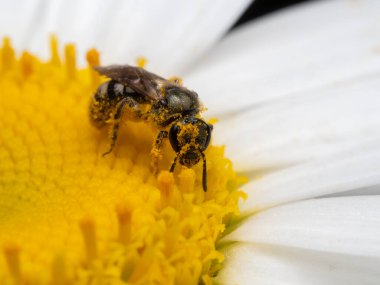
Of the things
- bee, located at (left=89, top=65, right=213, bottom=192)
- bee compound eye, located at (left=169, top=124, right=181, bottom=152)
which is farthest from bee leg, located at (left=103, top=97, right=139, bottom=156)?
bee compound eye, located at (left=169, top=124, right=181, bottom=152)

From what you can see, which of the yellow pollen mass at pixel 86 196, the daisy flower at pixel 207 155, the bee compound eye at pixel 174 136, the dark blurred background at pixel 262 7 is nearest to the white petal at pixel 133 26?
the daisy flower at pixel 207 155

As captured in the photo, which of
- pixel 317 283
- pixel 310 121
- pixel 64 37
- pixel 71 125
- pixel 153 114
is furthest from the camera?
pixel 64 37

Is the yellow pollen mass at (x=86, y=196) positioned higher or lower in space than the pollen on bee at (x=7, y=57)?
lower

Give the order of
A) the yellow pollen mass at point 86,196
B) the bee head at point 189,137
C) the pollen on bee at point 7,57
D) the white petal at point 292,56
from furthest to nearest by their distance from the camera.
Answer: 1. the white petal at point 292,56
2. the pollen on bee at point 7,57
3. the bee head at point 189,137
4. the yellow pollen mass at point 86,196

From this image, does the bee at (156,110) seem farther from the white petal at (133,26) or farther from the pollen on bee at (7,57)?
the white petal at (133,26)

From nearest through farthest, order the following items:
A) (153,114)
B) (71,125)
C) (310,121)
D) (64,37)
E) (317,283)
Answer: (317,283) < (153,114) < (71,125) < (310,121) < (64,37)

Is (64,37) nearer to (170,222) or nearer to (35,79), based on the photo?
(35,79)

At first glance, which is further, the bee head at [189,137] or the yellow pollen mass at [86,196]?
the bee head at [189,137]

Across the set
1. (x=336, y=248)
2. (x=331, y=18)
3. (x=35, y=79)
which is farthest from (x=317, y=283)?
(x=331, y=18)
